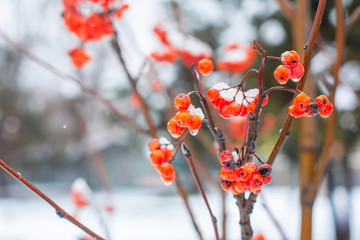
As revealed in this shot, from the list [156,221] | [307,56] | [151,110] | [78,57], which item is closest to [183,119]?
[307,56]

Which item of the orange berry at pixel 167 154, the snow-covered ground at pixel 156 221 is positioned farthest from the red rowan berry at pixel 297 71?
the snow-covered ground at pixel 156 221

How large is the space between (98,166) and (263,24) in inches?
63.2

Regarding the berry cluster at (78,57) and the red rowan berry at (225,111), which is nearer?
the red rowan berry at (225,111)

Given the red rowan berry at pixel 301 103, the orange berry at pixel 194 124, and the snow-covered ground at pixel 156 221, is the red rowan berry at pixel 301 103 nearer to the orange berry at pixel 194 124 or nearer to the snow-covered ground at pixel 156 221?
the orange berry at pixel 194 124

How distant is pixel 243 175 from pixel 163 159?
0.09m

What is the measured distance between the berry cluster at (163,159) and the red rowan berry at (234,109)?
0.07 metres

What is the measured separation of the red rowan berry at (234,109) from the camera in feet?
0.99

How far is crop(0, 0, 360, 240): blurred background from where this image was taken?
0.87 m

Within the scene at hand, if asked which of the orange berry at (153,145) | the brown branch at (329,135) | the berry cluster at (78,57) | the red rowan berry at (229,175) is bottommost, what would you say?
the red rowan berry at (229,175)

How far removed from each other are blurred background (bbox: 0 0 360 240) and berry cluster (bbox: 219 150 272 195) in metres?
0.14

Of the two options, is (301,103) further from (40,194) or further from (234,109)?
(40,194)

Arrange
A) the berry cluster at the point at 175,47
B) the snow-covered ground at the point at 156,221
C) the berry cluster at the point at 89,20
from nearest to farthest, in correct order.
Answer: the berry cluster at the point at 89,20
the berry cluster at the point at 175,47
the snow-covered ground at the point at 156,221

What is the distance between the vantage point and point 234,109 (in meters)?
0.30

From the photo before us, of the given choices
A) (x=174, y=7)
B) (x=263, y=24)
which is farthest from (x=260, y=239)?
(x=263, y=24)
